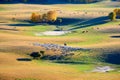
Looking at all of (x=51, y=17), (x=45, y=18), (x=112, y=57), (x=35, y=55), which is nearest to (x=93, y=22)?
(x=51, y=17)

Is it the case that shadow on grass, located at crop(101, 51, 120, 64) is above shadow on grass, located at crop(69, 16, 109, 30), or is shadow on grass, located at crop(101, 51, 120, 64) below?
below

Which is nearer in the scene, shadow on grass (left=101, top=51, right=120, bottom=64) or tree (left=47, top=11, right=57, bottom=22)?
shadow on grass (left=101, top=51, right=120, bottom=64)

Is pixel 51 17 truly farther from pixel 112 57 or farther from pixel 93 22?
pixel 112 57

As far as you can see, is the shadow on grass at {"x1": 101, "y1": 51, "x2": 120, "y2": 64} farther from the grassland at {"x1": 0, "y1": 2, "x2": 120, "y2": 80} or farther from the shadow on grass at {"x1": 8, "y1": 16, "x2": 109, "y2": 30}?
the shadow on grass at {"x1": 8, "y1": 16, "x2": 109, "y2": 30}

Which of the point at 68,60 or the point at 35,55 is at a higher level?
the point at 35,55

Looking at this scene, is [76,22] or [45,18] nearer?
[76,22]

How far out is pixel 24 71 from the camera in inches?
3022

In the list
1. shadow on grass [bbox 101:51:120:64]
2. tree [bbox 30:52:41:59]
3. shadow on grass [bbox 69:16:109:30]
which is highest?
shadow on grass [bbox 69:16:109:30]

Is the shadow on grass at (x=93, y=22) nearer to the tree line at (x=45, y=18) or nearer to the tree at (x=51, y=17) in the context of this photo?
the tree at (x=51, y=17)

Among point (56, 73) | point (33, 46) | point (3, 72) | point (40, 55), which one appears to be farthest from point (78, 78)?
point (33, 46)

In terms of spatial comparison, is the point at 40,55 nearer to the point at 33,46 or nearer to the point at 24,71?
the point at 33,46

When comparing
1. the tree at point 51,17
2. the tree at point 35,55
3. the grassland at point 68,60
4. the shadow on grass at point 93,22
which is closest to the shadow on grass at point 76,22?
the shadow on grass at point 93,22

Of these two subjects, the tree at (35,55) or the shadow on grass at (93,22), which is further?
the shadow on grass at (93,22)

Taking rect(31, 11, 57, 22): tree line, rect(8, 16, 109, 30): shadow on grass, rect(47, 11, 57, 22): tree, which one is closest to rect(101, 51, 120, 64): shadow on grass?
rect(8, 16, 109, 30): shadow on grass
